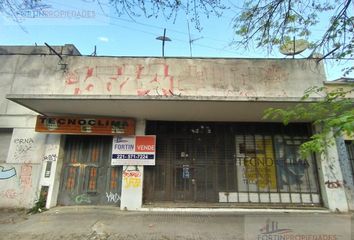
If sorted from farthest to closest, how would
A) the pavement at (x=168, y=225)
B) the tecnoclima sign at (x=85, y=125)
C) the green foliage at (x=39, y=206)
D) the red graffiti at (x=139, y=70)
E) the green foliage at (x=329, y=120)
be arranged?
the red graffiti at (x=139, y=70)
the tecnoclima sign at (x=85, y=125)
the green foliage at (x=39, y=206)
the pavement at (x=168, y=225)
the green foliage at (x=329, y=120)

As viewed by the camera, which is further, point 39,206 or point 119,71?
point 119,71

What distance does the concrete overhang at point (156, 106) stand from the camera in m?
6.01

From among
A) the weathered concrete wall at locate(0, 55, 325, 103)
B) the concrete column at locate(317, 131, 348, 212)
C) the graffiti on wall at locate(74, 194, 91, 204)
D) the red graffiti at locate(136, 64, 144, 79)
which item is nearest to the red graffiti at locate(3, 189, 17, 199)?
the graffiti on wall at locate(74, 194, 91, 204)

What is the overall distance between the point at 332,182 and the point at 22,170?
905cm

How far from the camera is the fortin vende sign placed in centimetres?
721

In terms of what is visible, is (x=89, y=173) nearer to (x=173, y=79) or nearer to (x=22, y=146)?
(x=22, y=146)

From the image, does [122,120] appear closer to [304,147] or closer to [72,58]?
[72,58]

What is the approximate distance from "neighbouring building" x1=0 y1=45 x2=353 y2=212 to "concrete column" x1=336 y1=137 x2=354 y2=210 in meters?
0.06

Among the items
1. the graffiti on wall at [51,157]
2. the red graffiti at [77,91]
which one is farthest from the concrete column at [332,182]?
the graffiti on wall at [51,157]

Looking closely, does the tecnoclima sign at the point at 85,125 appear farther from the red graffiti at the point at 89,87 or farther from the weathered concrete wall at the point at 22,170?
the red graffiti at the point at 89,87

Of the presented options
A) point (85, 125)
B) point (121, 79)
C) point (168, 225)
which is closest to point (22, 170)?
point (85, 125)

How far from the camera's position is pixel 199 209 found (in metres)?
6.89

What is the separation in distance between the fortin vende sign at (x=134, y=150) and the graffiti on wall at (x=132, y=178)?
0.86 ft

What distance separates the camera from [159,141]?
7574 mm
